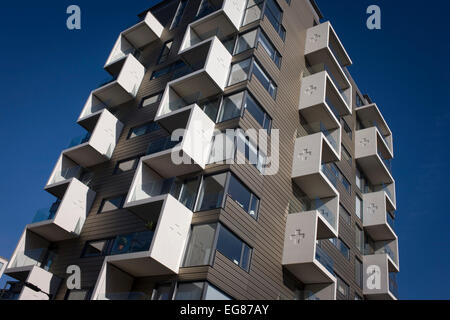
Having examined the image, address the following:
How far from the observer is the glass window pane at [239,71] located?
23578 mm

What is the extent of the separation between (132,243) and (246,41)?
13.9 metres

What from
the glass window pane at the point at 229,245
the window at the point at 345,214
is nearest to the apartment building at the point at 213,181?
the glass window pane at the point at 229,245

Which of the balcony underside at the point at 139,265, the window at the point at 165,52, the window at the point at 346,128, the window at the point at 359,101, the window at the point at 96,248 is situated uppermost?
the window at the point at 359,101

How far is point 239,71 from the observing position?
78.7 feet

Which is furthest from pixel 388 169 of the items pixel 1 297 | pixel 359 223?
→ pixel 1 297

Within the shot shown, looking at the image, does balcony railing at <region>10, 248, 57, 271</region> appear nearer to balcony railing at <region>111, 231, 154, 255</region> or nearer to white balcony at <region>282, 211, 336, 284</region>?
balcony railing at <region>111, 231, 154, 255</region>

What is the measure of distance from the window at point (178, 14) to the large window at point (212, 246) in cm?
1848

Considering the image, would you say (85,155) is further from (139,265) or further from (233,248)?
(233,248)

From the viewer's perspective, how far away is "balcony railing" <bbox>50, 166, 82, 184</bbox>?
25359mm

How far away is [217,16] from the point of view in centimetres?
2625

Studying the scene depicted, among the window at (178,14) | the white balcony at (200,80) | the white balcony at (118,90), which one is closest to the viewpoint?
the white balcony at (200,80)

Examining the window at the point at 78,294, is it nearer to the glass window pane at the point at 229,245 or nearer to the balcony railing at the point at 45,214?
the balcony railing at the point at 45,214

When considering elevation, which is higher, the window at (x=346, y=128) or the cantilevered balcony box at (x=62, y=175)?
the window at (x=346, y=128)
